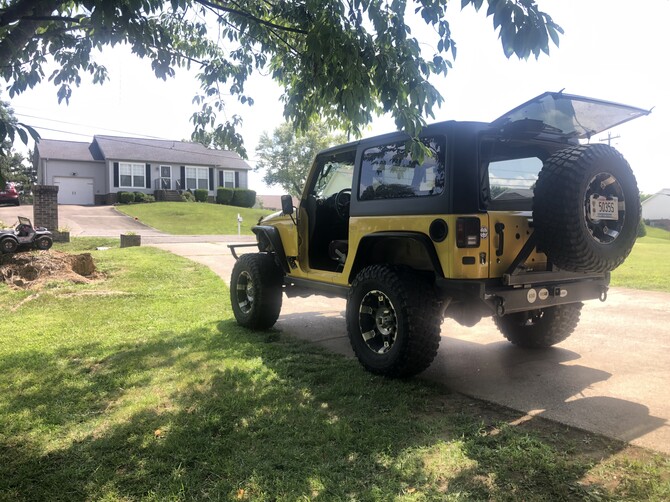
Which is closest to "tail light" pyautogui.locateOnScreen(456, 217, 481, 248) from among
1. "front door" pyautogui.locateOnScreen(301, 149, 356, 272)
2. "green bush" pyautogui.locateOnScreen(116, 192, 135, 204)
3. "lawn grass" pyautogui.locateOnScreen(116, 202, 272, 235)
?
"front door" pyautogui.locateOnScreen(301, 149, 356, 272)

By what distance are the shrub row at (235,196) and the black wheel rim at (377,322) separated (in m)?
36.5

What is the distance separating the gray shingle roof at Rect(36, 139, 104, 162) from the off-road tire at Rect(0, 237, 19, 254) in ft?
88.8

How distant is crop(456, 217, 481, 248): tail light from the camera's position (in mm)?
3570

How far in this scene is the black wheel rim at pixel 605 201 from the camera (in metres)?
3.51

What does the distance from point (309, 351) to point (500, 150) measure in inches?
105

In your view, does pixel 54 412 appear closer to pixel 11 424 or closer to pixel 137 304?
pixel 11 424

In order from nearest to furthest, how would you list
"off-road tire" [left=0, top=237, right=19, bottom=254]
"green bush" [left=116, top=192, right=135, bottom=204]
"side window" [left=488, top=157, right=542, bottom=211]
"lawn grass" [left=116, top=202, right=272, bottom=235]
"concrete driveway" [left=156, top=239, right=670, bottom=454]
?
"concrete driveway" [left=156, top=239, right=670, bottom=454] → "side window" [left=488, top=157, right=542, bottom=211] → "off-road tire" [left=0, top=237, right=19, bottom=254] → "lawn grass" [left=116, top=202, right=272, bottom=235] → "green bush" [left=116, top=192, right=135, bottom=204]

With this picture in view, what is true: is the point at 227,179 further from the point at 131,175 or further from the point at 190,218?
the point at 190,218

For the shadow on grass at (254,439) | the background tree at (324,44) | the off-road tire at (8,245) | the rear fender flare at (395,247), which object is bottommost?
the shadow on grass at (254,439)

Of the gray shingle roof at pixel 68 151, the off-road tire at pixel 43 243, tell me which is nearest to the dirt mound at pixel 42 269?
the off-road tire at pixel 43 243

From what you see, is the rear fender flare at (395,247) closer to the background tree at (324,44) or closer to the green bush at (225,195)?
the background tree at (324,44)

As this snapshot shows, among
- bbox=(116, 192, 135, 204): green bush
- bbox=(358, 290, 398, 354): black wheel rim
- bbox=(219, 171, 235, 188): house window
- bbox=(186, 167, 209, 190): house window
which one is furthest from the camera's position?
bbox=(219, 171, 235, 188): house window

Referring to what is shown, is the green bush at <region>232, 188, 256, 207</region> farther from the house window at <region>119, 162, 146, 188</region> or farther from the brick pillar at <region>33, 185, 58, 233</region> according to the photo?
the brick pillar at <region>33, 185, 58, 233</region>

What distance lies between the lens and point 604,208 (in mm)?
3600
